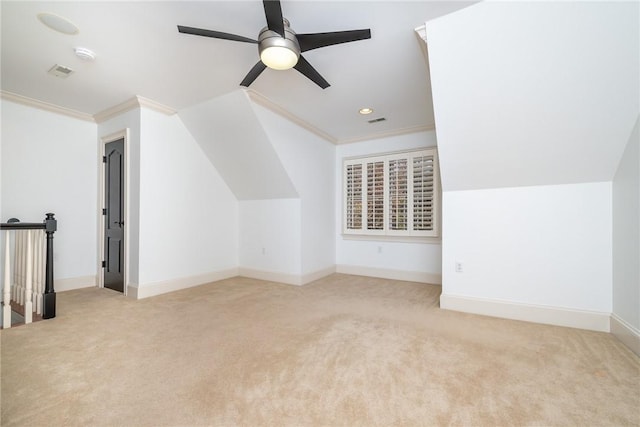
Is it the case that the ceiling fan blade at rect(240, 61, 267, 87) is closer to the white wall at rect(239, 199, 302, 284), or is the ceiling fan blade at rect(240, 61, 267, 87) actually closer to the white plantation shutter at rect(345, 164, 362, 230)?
the white wall at rect(239, 199, 302, 284)

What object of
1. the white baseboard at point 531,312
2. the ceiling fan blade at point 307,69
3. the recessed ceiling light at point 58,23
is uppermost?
the recessed ceiling light at point 58,23

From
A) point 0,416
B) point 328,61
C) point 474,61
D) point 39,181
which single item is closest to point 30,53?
point 39,181

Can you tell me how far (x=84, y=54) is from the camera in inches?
95.2

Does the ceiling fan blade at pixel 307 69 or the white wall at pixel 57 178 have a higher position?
the ceiling fan blade at pixel 307 69

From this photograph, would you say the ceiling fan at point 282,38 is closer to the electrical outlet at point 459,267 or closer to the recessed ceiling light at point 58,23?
the recessed ceiling light at point 58,23

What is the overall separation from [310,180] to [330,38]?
2633mm

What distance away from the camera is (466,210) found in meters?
2.99

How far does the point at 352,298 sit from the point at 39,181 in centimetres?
429

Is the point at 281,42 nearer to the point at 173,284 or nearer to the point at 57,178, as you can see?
the point at 173,284

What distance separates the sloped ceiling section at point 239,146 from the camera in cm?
346

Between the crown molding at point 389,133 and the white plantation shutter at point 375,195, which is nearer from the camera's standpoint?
the crown molding at point 389,133

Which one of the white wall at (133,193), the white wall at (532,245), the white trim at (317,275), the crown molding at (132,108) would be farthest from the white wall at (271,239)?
the white wall at (532,245)

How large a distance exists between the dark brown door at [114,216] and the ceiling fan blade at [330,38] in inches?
121

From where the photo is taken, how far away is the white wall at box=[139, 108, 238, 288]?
3.50 meters
